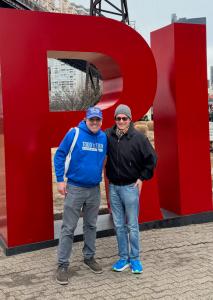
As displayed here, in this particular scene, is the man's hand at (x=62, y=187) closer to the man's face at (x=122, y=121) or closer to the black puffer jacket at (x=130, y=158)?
the black puffer jacket at (x=130, y=158)

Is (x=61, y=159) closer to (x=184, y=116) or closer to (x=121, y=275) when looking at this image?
(x=121, y=275)

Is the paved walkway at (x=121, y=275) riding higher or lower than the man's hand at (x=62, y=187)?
lower

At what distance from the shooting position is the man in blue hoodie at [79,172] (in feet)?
13.1

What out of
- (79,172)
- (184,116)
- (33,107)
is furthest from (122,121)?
(184,116)

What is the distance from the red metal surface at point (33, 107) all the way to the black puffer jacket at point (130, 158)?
1.20m

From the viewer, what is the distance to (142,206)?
19.5ft

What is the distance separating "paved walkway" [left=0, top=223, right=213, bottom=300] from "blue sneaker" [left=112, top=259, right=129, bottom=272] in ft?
0.17

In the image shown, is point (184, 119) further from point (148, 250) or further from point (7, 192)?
point (7, 192)

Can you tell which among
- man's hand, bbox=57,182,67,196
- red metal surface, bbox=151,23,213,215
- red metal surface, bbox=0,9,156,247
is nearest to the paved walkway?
red metal surface, bbox=0,9,156,247

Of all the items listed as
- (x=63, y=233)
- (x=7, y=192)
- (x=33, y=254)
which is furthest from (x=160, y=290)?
(x=7, y=192)

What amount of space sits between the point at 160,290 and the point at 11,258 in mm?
1872

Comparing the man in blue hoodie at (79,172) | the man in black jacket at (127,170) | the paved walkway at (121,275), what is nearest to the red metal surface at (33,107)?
the paved walkway at (121,275)

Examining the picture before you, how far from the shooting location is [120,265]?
4.29 m

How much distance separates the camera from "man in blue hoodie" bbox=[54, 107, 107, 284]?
399cm
